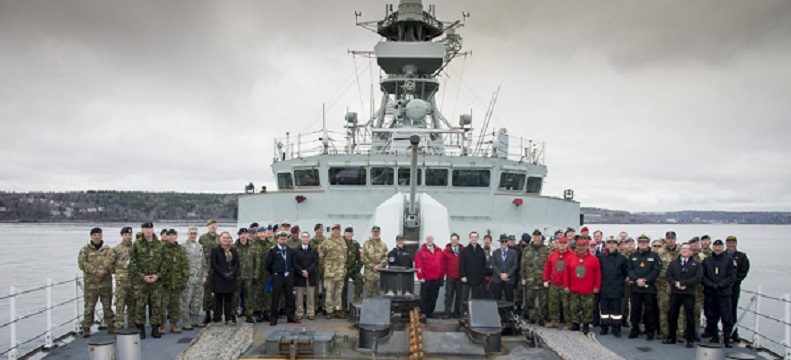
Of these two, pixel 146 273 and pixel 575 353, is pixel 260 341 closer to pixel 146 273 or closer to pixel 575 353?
pixel 146 273

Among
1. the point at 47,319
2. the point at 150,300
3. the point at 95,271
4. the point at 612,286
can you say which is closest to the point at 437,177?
the point at 612,286

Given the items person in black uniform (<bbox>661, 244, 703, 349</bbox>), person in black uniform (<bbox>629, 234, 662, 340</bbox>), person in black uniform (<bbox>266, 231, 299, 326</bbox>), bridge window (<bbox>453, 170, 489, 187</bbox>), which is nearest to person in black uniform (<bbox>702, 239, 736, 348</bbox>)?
person in black uniform (<bbox>661, 244, 703, 349</bbox>)

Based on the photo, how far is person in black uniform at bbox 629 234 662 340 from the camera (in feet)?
26.8

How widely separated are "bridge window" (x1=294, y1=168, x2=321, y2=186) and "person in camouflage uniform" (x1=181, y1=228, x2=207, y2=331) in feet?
17.8

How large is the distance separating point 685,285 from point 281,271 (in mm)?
5301

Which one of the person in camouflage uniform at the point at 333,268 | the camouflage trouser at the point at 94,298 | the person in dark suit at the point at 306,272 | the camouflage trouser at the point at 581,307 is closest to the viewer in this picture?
the camouflage trouser at the point at 94,298

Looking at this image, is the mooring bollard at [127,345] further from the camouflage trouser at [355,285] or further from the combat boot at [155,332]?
the camouflage trouser at [355,285]

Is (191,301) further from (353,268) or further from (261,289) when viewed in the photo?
(353,268)

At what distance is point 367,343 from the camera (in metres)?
6.69

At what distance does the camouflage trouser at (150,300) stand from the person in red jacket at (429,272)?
138 inches

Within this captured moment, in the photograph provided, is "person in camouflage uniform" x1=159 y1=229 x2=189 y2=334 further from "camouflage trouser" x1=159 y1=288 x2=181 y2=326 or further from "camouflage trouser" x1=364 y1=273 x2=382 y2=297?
"camouflage trouser" x1=364 y1=273 x2=382 y2=297

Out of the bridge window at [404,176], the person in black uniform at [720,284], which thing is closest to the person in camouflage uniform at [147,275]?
the bridge window at [404,176]

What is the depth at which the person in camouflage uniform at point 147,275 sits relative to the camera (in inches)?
302

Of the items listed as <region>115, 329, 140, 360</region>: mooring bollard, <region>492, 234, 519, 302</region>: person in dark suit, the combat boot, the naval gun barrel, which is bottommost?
the combat boot
